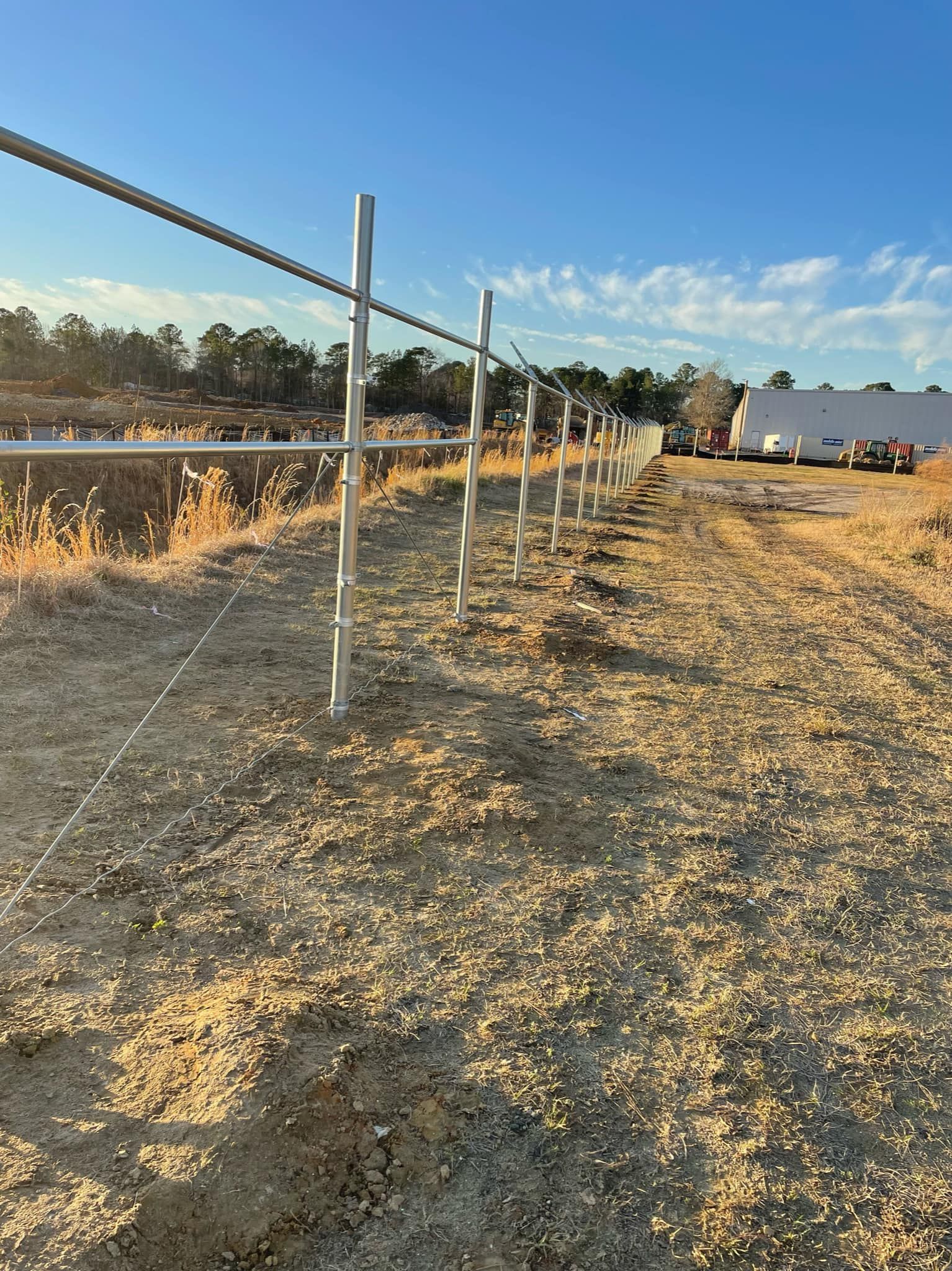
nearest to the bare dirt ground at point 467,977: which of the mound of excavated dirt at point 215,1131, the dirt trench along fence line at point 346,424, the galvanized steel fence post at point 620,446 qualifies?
the mound of excavated dirt at point 215,1131

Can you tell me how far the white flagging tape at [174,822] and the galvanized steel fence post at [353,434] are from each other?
26 centimetres

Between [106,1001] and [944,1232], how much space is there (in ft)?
5.49

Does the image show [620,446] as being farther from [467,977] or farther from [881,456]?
[881,456]

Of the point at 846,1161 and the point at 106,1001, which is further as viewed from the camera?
the point at 106,1001

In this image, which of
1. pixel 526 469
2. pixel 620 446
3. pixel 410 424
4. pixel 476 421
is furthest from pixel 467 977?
pixel 620 446

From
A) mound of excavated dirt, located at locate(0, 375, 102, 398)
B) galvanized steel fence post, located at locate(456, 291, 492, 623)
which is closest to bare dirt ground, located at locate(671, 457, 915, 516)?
galvanized steel fence post, located at locate(456, 291, 492, 623)

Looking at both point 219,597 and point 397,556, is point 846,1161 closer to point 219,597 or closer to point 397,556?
point 219,597

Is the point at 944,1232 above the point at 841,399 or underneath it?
underneath

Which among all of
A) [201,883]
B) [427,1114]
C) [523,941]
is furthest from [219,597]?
[427,1114]

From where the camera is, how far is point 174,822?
2457mm

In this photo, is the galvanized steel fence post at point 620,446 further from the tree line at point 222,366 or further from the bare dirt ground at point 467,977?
the bare dirt ground at point 467,977

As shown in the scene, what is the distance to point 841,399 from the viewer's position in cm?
5925

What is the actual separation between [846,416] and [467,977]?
217ft

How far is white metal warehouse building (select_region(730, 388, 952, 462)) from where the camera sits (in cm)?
5878
